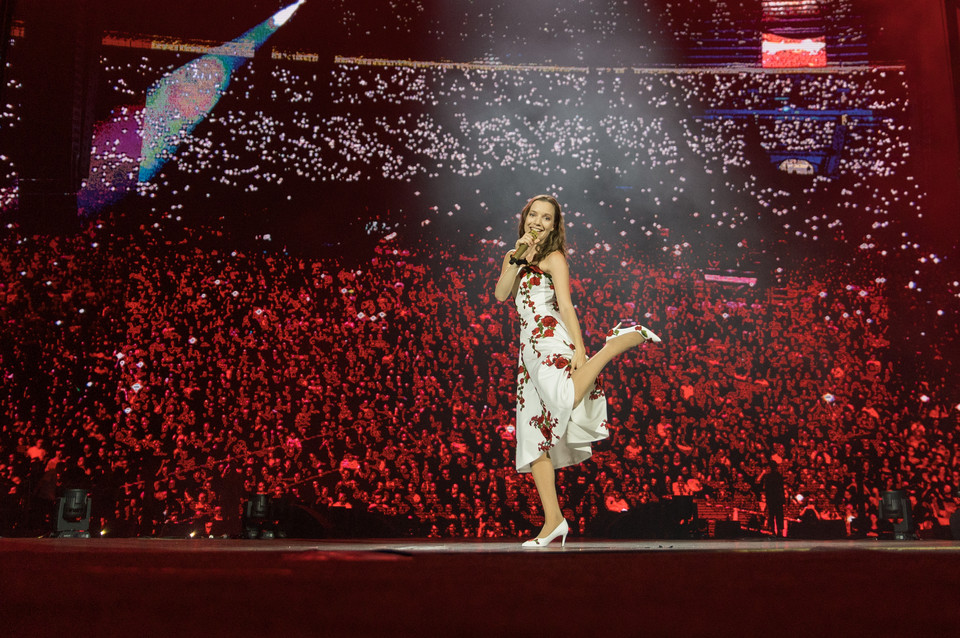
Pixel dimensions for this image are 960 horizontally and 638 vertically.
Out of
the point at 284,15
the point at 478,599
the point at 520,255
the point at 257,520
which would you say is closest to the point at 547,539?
the point at 520,255

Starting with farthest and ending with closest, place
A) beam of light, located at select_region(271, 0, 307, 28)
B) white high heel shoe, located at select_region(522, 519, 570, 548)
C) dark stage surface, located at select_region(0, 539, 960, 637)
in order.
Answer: beam of light, located at select_region(271, 0, 307, 28) < white high heel shoe, located at select_region(522, 519, 570, 548) < dark stage surface, located at select_region(0, 539, 960, 637)

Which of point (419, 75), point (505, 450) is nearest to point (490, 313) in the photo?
point (505, 450)

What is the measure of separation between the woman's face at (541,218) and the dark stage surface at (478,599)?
5.22 feet

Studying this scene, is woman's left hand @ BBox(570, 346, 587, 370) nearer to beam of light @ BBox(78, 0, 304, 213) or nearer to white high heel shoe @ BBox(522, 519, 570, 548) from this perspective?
white high heel shoe @ BBox(522, 519, 570, 548)

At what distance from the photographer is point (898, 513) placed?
12.5 feet

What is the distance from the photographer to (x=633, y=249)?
176 inches

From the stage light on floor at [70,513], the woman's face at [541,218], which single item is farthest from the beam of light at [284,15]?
the stage light on floor at [70,513]

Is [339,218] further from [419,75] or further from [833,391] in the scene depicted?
[833,391]

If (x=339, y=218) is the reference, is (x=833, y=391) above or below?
below

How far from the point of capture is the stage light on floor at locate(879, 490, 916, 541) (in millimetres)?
3779

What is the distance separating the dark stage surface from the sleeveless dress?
112cm

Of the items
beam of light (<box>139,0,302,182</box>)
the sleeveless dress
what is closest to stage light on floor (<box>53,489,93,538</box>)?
beam of light (<box>139,0,302,182</box>)

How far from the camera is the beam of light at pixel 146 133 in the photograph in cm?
434

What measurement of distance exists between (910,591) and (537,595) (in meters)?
0.50
